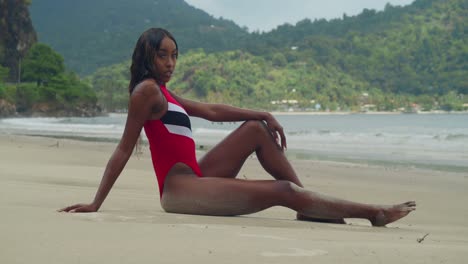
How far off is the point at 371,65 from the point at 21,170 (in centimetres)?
13316

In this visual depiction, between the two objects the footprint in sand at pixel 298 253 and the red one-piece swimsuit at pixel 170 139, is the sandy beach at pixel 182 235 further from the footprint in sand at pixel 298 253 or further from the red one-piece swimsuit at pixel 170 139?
the red one-piece swimsuit at pixel 170 139

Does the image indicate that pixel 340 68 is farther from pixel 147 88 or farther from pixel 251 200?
pixel 147 88

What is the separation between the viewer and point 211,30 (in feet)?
627

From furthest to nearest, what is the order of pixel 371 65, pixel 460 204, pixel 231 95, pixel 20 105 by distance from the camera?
pixel 371 65, pixel 231 95, pixel 20 105, pixel 460 204

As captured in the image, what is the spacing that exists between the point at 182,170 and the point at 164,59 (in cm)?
66

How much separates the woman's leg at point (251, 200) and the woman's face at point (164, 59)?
60 cm

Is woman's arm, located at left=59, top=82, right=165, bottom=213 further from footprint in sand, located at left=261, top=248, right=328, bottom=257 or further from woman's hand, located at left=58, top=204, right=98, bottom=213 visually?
footprint in sand, located at left=261, top=248, right=328, bottom=257

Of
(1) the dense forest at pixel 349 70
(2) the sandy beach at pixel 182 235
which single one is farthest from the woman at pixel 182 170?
(1) the dense forest at pixel 349 70

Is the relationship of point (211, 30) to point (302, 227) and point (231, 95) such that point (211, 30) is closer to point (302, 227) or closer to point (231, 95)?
point (231, 95)

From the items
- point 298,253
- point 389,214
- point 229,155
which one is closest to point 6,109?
point 229,155

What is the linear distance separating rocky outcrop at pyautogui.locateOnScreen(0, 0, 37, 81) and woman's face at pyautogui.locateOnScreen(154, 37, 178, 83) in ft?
245

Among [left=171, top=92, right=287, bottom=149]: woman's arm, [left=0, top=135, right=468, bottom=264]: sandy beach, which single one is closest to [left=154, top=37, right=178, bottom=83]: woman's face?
[left=171, top=92, right=287, bottom=149]: woman's arm

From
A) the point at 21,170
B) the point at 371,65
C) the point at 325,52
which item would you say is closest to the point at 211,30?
the point at 325,52

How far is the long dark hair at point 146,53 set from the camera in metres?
3.83
